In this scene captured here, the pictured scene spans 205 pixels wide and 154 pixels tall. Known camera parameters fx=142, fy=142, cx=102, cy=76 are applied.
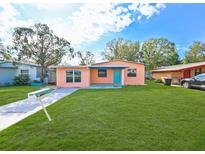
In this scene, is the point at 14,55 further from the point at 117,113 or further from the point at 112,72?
the point at 117,113

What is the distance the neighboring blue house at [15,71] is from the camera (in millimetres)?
18734

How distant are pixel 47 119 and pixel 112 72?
14.5 m

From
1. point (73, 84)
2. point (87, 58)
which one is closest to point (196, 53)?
point (87, 58)

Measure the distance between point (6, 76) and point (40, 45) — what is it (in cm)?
615

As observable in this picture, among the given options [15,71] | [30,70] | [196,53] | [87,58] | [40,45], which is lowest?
[15,71]

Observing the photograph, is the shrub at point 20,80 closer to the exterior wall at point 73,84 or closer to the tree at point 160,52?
the exterior wall at point 73,84

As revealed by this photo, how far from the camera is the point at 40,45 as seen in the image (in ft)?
67.3

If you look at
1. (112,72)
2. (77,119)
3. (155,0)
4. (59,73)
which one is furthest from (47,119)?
(112,72)

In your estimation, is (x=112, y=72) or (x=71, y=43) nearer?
(x=112, y=72)

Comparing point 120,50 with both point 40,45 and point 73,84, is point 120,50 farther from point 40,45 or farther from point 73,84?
point 73,84

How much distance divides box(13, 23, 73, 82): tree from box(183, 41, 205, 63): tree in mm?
32257

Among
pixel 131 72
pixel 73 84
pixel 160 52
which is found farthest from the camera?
pixel 160 52

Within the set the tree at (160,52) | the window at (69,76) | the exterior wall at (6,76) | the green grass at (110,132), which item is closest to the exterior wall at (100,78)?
the window at (69,76)

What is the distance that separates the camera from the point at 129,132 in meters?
3.73
